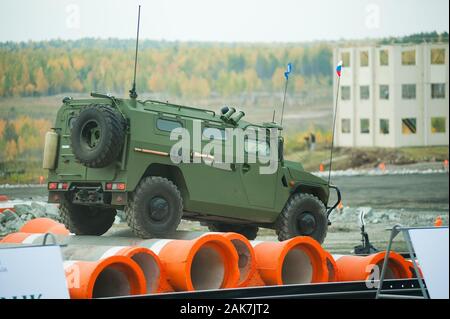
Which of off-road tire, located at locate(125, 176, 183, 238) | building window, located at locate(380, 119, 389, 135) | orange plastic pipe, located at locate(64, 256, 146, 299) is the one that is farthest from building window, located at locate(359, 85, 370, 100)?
orange plastic pipe, located at locate(64, 256, 146, 299)

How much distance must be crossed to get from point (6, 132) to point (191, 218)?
446 cm

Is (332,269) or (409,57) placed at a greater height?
(409,57)

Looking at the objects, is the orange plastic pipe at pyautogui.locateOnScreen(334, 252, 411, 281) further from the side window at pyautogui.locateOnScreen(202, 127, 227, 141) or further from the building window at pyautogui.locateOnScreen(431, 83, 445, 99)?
the building window at pyautogui.locateOnScreen(431, 83, 445, 99)

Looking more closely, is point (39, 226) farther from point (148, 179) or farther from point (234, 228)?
point (234, 228)

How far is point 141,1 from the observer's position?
17422mm

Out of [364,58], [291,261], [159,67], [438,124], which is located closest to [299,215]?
[291,261]

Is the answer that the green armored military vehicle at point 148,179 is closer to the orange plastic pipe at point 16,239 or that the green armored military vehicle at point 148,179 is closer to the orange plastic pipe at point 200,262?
the orange plastic pipe at point 16,239

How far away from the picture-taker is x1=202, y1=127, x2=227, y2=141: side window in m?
11.6

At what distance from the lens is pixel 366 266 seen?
11023 mm

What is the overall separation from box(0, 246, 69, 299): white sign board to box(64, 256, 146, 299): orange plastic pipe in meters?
1.09

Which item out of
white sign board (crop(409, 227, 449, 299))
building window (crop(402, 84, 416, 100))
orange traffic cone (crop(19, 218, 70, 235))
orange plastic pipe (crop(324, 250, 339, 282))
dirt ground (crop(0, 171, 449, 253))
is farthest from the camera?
building window (crop(402, 84, 416, 100))

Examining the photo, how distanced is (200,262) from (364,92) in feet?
50.6

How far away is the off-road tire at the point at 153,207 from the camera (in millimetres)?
10703

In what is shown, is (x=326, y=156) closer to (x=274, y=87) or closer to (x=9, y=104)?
(x=274, y=87)
